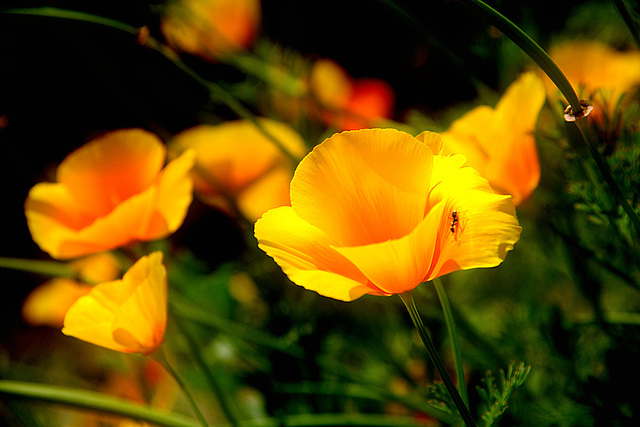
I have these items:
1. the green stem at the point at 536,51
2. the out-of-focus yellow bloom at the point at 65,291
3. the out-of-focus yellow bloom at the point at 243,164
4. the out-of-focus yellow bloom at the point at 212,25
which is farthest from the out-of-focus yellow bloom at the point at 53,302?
the green stem at the point at 536,51

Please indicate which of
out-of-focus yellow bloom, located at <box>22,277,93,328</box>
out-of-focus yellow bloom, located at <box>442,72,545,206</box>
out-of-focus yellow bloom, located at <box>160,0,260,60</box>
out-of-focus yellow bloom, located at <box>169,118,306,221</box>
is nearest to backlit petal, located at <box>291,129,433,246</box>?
out-of-focus yellow bloom, located at <box>442,72,545,206</box>

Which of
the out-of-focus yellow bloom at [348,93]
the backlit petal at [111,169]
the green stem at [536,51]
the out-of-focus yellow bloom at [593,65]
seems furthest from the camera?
the out-of-focus yellow bloom at [348,93]

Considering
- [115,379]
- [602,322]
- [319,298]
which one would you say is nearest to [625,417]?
[602,322]

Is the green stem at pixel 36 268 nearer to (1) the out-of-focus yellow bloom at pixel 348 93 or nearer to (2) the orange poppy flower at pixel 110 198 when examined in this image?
(2) the orange poppy flower at pixel 110 198

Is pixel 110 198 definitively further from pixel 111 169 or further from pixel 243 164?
pixel 243 164

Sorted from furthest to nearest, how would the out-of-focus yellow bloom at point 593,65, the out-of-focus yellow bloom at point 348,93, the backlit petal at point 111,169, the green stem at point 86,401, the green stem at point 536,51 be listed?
the out-of-focus yellow bloom at point 348,93, the out-of-focus yellow bloom at point 593,65, the backlit petal at point 111,169, the green stem at point 86,401, the green stem at point 536,51

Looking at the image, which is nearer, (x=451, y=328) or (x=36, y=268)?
(x=451, y=328)

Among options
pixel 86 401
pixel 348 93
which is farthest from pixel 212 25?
pixel 86 401
